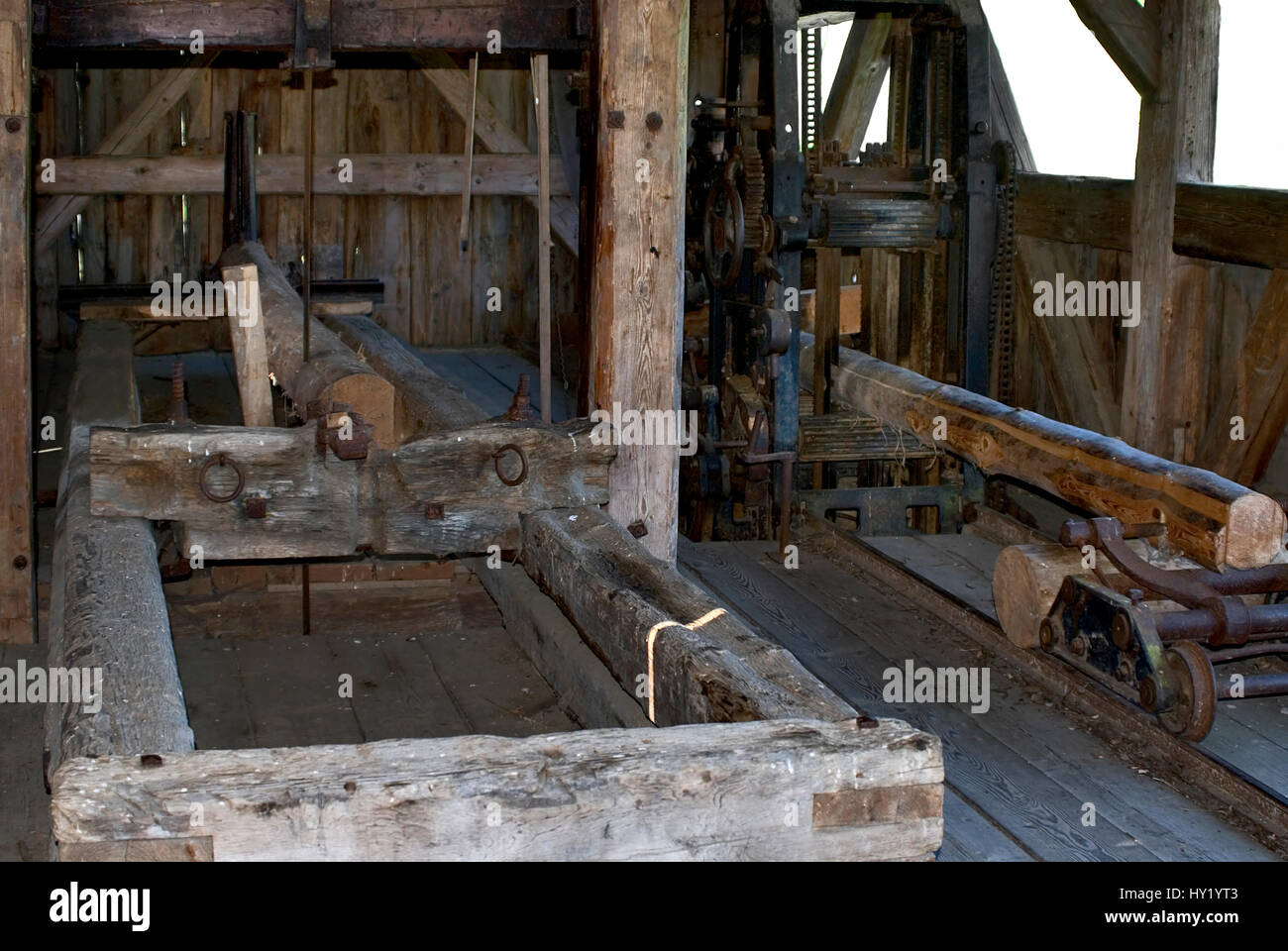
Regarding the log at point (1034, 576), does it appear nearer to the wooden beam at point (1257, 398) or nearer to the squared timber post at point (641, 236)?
the squared timber post at point (641, 236)

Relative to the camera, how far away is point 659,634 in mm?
3820

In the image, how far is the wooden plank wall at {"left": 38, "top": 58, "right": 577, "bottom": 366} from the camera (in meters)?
9.73

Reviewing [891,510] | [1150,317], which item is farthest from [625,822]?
[1150,317]

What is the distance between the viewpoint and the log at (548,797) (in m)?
2.70

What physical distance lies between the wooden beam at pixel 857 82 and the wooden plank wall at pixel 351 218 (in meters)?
1.95

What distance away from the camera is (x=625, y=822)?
113 inches

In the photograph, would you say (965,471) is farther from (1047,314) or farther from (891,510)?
(1047,314)

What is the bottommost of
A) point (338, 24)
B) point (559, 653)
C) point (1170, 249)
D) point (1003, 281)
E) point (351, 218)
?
point (559, 653)

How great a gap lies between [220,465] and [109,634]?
3.48ft

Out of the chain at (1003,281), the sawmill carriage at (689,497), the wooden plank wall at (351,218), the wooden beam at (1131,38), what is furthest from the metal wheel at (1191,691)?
the wooden plank wall at (351,218)

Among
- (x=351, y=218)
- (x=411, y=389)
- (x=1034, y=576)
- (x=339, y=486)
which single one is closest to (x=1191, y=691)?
(x=1034, y=576)

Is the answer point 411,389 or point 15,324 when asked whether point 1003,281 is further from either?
point 15,324

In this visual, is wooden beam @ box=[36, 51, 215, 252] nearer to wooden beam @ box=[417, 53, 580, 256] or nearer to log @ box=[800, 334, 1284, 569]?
wooden beam @ box=[417, 53, 580, 256]

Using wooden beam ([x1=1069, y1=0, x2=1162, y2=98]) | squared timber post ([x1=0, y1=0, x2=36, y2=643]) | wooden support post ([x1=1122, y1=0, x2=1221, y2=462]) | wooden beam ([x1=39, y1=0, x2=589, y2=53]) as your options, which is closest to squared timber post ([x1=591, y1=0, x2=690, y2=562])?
wooden beam ([x1=39, y1=0, x2=589, y2=53])
